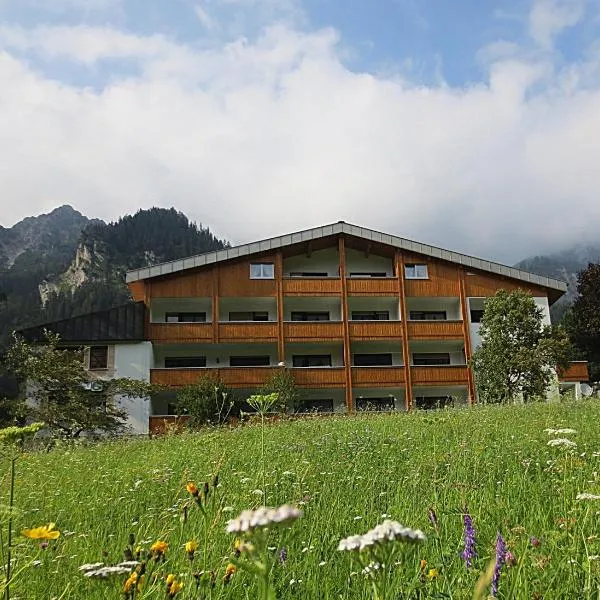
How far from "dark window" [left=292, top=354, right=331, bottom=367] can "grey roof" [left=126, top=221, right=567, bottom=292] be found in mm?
6161

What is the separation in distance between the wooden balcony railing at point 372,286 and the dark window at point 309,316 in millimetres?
2468

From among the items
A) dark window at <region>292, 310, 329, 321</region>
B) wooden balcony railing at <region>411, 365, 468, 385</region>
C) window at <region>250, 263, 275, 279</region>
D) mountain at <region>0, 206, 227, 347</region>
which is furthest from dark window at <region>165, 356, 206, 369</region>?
mountain at <region>0, 206, 227, 347</region>

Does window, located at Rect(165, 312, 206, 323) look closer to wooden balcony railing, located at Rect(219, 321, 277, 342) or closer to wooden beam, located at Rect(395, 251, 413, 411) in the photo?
wooden balcony railing, located at Rect(219, 321, 277, 342)

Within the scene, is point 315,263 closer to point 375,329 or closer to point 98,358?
point 375,329

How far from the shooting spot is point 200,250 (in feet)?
373

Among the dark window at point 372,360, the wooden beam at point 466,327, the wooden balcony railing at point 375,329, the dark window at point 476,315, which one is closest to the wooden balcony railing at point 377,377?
the wooden balcony railing at point 375,329

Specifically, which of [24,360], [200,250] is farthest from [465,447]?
[200,250]

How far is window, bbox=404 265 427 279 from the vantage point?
35.2m

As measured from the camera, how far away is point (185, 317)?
3469 centimetres

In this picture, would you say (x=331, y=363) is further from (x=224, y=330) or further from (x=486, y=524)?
(x=486, y=524)

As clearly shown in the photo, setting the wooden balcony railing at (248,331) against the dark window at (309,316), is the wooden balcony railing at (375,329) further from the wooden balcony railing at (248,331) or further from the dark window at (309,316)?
the wooden balcony railing at (248,331)

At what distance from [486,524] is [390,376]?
29.0 meters

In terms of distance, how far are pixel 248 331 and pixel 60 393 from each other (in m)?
10.9

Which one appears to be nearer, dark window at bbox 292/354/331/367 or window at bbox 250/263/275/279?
window at bbox 250/263/275/279
